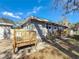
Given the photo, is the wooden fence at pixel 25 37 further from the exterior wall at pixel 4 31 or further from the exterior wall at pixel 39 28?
the exterior wall at pixel 4 31

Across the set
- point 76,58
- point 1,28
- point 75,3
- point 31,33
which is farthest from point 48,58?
point 1,28

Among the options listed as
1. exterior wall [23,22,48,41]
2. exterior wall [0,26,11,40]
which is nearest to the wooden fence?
exterior wall [23,22,48,41]

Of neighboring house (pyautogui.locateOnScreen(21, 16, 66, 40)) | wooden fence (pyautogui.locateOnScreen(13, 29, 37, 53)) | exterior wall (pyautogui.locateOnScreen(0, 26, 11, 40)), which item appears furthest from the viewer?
exterior wall (pyautogui.locateOnScreen(0, 26, 11, 40))

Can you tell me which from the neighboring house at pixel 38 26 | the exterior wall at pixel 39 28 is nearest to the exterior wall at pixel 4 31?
the neighboring house at pixel 38 26

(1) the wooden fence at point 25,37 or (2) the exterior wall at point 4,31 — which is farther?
(2) the exterior wall at point 4,31

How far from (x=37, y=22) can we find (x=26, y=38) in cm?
A: 760

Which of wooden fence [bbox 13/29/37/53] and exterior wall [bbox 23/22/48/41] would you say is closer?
wooden fence [bbox 13/29/37/53]

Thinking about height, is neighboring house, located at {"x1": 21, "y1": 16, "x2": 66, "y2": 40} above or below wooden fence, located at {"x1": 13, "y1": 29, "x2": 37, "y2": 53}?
above

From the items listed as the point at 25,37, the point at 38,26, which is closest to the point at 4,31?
the point at 38,26

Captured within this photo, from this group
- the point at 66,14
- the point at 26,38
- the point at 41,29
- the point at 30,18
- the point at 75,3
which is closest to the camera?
the point at 75,3

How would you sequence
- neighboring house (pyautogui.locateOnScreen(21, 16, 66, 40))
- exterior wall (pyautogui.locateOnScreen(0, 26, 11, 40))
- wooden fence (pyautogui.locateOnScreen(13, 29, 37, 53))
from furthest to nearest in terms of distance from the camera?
exterior wall (pyautogui.locateOnScreen(0, 26, 11, 40)) < neighboring house (pyautogui.locateOnScreen(21, 16, 66, 40)) < wooden fence (pyautogui.locateOnScreen(13, 29, 37, 53))

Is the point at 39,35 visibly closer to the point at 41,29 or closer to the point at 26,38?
the point at 41,29

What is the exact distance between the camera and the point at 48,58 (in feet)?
27.7

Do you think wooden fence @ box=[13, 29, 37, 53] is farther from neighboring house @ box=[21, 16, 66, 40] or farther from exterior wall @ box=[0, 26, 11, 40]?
exterior wall @ box=[0, 26, 11, 40]
